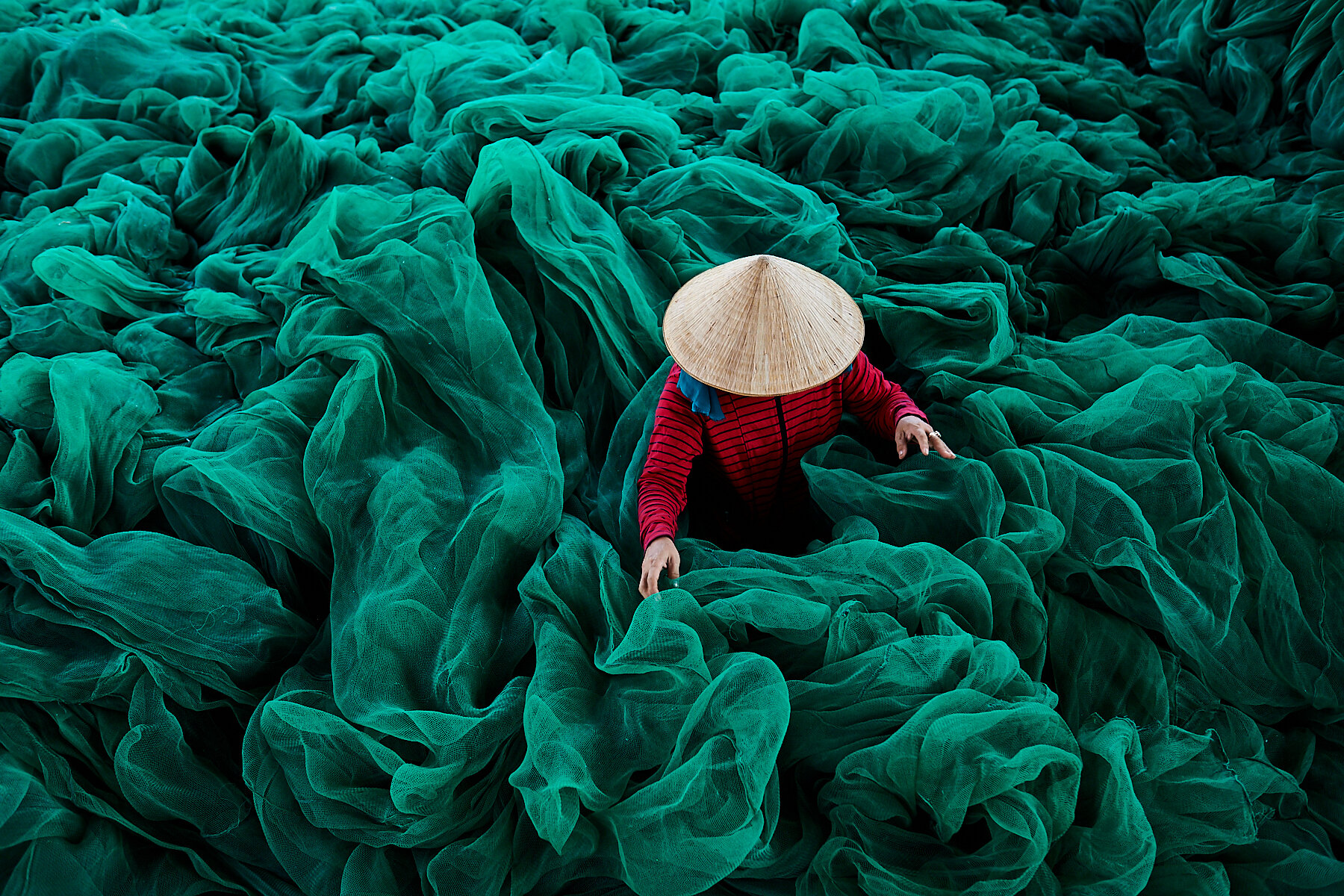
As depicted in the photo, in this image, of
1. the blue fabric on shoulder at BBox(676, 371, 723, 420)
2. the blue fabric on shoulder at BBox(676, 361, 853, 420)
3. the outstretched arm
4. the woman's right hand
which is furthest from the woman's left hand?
the woman's right hand

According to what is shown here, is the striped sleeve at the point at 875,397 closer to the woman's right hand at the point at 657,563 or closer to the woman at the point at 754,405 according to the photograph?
the woman at the point at 754,405

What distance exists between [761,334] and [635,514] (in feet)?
1.33

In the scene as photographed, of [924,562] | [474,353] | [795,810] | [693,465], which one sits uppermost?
[474,353]

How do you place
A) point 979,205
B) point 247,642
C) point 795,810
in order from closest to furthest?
point 795,810 < point 247,642 < point 979,205

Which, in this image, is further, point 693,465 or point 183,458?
point 693,465

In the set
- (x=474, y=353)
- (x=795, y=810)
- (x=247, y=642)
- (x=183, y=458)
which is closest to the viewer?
(x=795, y=810)

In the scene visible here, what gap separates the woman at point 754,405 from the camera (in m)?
1.29

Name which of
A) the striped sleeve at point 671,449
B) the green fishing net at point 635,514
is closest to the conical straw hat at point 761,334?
the striped sleeve at point 671,449

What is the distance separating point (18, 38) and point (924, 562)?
125 inches

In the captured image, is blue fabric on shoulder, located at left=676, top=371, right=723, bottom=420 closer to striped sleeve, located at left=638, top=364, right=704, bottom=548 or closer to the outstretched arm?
striped sleeve, located at left=638, top=364, right=704, bottom=548

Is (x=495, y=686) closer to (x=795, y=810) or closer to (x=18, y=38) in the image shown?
(x=795, y=810)

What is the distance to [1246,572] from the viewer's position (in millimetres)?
1317

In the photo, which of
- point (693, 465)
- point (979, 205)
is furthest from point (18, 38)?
point (979, 205)

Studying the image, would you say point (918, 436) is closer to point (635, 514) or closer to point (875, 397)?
point (875, 397)
